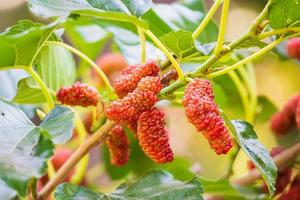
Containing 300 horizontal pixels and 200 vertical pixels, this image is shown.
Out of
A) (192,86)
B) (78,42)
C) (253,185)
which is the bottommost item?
(253,185)

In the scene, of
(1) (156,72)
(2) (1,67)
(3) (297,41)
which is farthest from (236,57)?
(2) (1,67)

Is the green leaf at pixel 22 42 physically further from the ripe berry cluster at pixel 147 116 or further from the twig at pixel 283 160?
the twig at pixel 283 160

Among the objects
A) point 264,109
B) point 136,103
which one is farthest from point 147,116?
point 264,109

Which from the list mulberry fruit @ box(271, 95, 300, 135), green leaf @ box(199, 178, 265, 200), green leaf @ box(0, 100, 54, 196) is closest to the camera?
green leaf @ box(0, 100, 54, 196)

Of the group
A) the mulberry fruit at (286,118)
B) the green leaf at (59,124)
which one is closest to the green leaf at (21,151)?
the green leaf at (59,124)

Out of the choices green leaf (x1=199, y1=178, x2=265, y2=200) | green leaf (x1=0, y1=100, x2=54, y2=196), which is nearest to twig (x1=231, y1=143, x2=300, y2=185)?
green leaf (x1=199, y1=178, x2=265, y2=200)

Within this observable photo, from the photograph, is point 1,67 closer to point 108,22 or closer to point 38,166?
point 38,166

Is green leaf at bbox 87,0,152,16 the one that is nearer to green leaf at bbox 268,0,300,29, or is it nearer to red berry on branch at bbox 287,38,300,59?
green leaf at bbox 268,0,300,29
